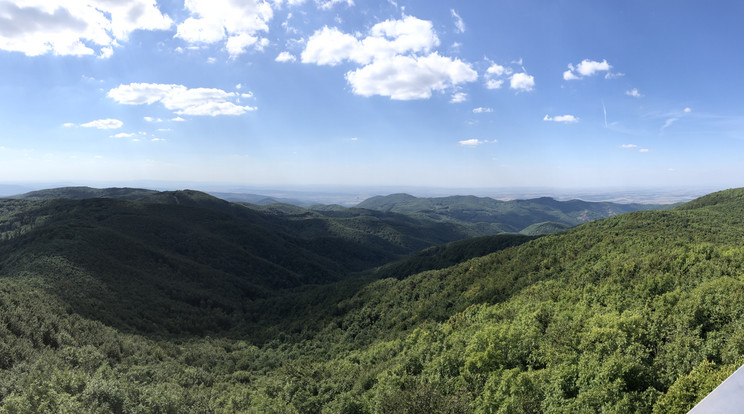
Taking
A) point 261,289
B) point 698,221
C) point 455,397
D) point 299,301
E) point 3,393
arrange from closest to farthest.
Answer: point 455,397 → point 3,393 → point 698,221 → point 299,301 → point 261,289

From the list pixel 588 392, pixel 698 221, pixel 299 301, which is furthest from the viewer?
pixel 299 301

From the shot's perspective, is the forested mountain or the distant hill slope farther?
the distant hill slope

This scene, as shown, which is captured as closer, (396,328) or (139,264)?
(396,328)

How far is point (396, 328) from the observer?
80.8 metres

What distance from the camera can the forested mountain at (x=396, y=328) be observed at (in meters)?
28.0

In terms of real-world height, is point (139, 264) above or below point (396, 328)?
above

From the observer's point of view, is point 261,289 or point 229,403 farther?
point 261,289

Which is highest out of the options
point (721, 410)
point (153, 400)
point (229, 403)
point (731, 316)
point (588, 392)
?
point (721, 410)

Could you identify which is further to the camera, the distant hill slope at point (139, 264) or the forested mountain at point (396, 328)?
the distant hill slope at point (139, 264)

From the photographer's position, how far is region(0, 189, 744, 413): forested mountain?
28.0m

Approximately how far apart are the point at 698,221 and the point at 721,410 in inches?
4928

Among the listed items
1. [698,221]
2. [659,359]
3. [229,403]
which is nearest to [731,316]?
[659,359]

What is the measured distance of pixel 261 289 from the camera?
502ft

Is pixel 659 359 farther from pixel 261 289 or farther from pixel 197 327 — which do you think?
pixel 261 289
